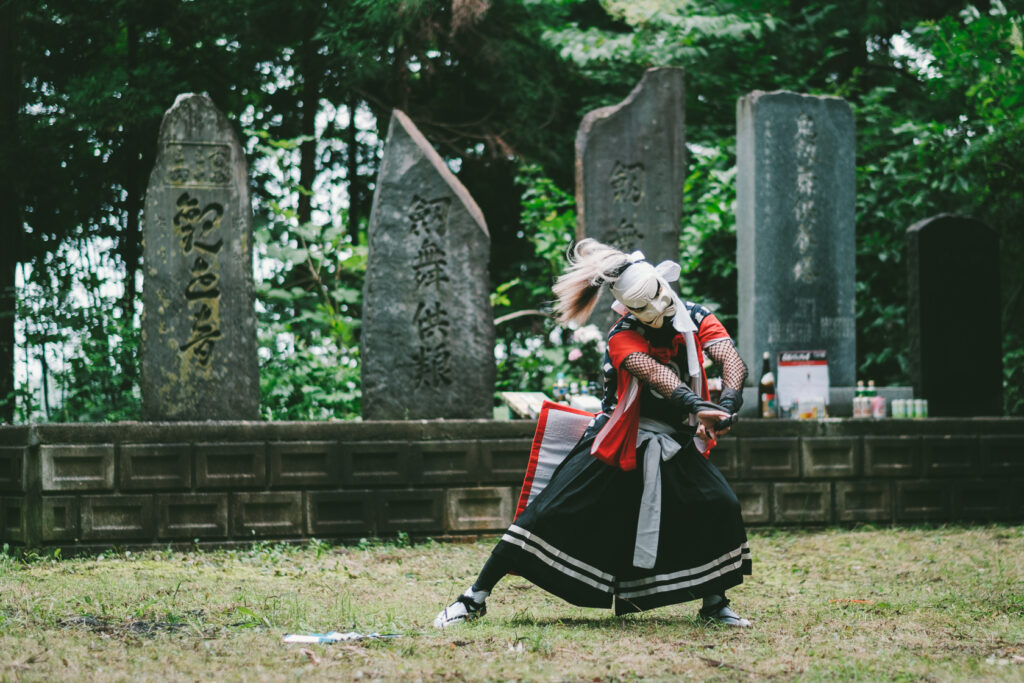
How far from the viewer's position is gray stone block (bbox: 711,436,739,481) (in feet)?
26.1

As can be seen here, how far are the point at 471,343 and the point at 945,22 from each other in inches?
277

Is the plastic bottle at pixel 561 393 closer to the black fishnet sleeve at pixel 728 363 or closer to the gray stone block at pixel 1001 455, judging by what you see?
the gray stone block at pixel 1001 455

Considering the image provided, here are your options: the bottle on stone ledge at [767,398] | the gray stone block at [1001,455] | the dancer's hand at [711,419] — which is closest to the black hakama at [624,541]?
the dancer's hand at [711,419]

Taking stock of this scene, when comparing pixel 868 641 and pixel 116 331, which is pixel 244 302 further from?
pixel 868 641

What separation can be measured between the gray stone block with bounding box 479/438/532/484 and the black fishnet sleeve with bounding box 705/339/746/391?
10.0 feet

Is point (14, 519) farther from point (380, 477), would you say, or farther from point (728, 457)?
point (728, 457)

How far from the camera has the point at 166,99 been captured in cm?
1103

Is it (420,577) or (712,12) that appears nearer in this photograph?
(420,577)

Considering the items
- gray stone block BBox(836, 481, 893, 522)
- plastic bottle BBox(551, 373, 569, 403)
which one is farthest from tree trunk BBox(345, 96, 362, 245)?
gray stone block BBox(836, 481, 893, 522)

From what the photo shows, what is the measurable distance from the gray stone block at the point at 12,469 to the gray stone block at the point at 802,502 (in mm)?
5450

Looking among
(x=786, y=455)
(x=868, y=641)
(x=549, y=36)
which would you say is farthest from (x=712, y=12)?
(x=868, y=641)

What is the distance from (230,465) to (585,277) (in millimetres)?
3462

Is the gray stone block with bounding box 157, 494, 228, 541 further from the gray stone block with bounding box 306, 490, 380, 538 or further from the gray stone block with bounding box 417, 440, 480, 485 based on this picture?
the gray stone block with bounding box 417, 440, 480, 485

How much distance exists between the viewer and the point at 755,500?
799 centimetres
